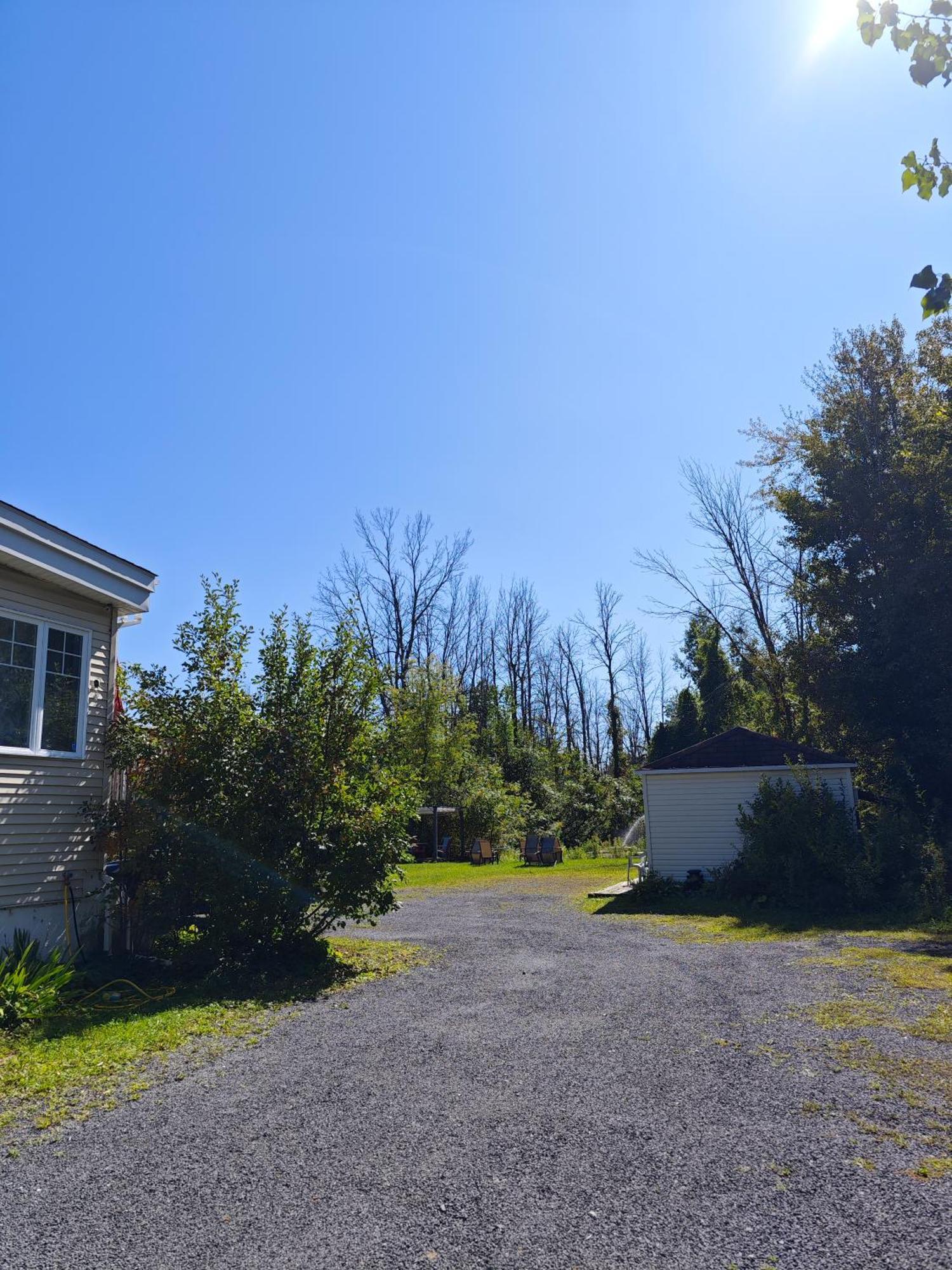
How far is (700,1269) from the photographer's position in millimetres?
2881

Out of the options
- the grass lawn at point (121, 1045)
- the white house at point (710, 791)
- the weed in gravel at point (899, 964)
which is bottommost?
the weed in gravel at point (899, 964)

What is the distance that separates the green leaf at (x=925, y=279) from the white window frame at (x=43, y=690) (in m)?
7.69

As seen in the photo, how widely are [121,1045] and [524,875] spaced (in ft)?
56.9

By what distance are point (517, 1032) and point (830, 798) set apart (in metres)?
11.3

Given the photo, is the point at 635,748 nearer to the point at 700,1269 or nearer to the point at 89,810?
the point at 89,810

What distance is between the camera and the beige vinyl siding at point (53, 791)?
769 cm

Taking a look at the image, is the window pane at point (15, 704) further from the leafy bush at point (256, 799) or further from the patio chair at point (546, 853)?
the patio chair at point (546, 853)

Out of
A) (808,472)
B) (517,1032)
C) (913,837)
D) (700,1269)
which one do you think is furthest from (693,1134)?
(808,472)

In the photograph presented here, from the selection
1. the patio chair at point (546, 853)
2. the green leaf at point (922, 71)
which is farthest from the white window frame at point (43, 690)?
the patio chair at point (546, 853)

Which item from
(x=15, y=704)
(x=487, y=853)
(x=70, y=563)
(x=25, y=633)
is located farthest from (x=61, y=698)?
(x=487, y=853)

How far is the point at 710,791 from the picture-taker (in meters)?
16.7

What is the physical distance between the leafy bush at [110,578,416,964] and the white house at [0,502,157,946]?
434 mm

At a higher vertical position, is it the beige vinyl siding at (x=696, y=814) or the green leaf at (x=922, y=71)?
the green leaf at (x=922, y=71)

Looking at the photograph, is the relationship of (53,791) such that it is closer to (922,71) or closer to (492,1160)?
(492,1160)
